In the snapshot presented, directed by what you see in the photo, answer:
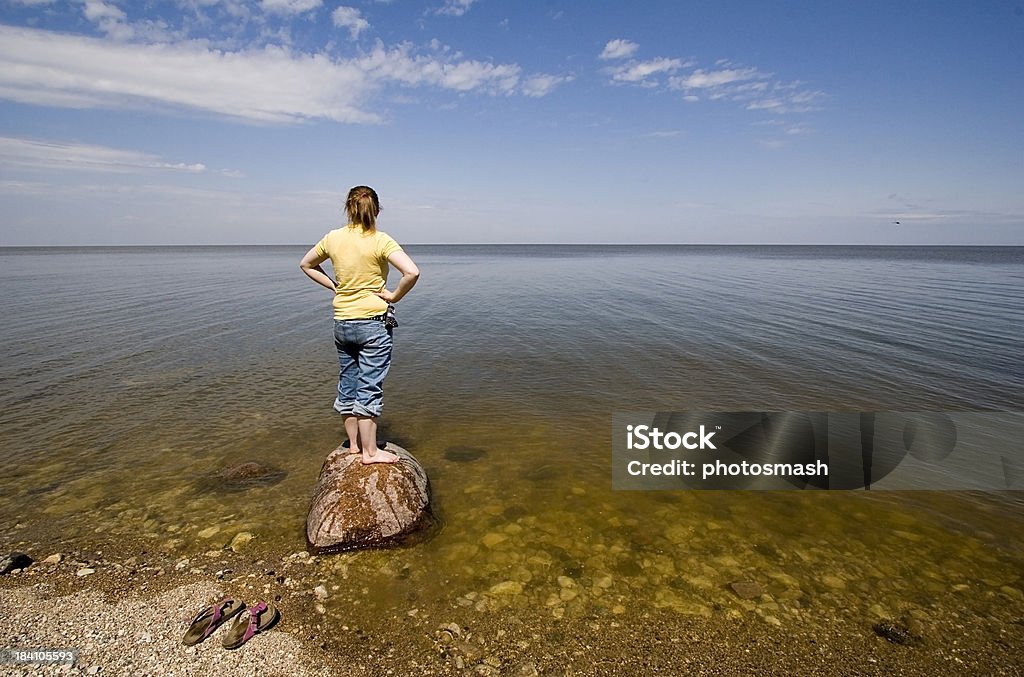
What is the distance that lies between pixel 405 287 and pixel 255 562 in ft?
11.5

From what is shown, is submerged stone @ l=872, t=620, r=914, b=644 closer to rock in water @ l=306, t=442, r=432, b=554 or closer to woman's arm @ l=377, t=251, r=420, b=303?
rock in water @ l=306, t=442, r=432, b=554

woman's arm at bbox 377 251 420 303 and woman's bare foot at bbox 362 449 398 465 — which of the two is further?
woman's bare foot at bbox 362 449 398 465

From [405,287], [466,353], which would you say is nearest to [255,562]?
[405,287]

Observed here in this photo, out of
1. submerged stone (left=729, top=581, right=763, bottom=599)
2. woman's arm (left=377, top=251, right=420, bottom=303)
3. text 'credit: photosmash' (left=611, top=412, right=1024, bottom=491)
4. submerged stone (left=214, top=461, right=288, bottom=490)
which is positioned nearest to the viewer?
submerged stone (left=729, top=581, right=763, bottom=599)

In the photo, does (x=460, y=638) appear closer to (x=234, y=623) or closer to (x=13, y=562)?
(x=234, y=623)

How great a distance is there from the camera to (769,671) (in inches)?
165

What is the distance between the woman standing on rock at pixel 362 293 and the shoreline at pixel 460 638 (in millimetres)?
2107

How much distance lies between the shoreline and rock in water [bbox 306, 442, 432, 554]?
690 mm

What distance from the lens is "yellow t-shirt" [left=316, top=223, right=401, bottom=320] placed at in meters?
5.43

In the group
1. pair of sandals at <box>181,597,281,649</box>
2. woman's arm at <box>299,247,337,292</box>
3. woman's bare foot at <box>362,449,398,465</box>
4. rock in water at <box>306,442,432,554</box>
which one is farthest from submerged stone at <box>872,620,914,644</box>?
woman's arm at <box>299,247,337,292</box>

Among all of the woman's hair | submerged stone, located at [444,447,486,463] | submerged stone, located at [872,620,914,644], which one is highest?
the woman's hair

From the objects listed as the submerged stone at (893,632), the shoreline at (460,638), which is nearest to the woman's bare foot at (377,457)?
the shoreline at (460,638)

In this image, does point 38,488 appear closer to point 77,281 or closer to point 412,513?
point 412,513

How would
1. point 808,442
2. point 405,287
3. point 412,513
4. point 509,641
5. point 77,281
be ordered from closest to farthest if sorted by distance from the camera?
point 509,641 → point 405,287 → point 412,513 → point 808,442 → point 77,281
